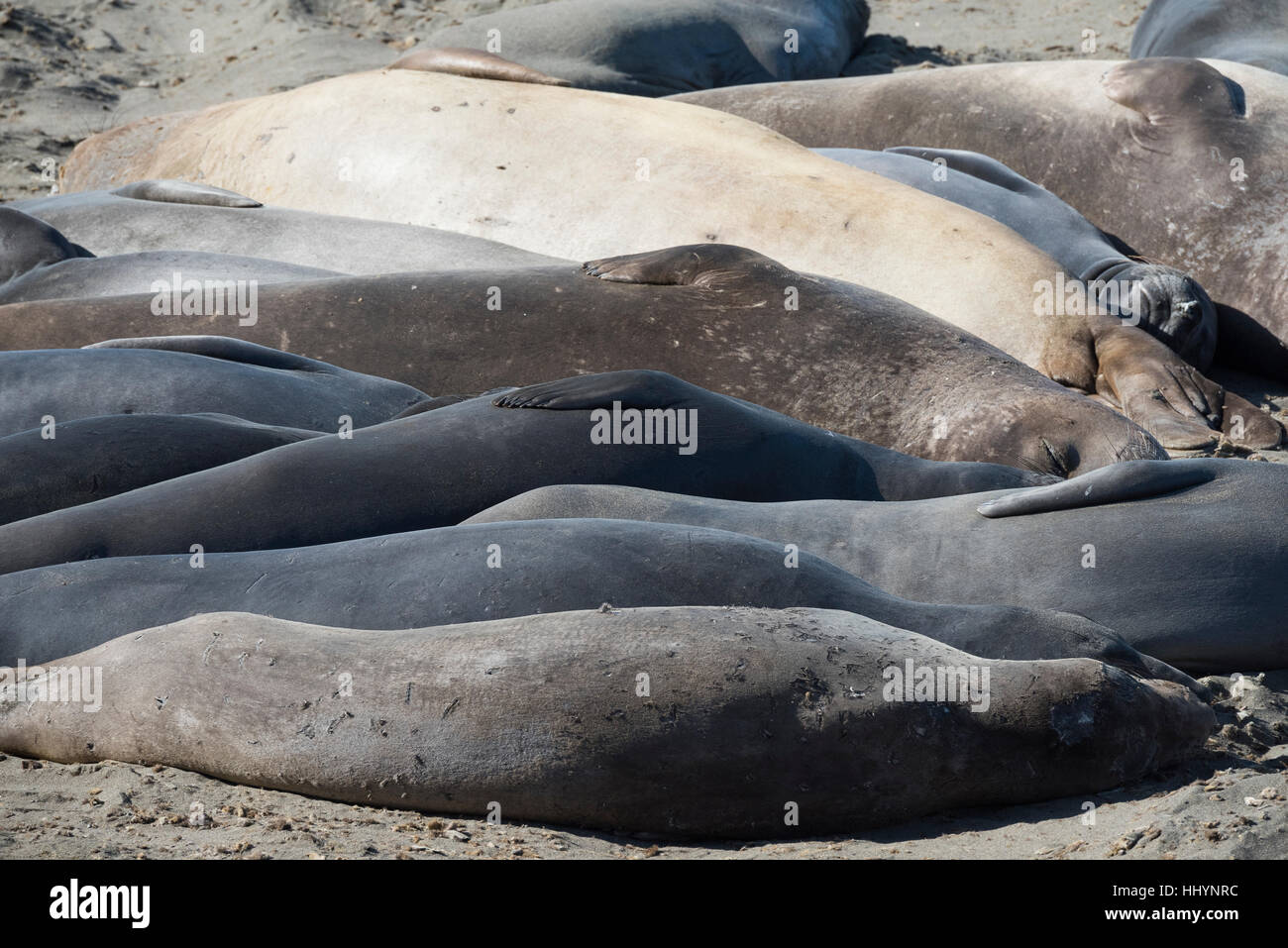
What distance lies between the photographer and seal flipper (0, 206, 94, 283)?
17.6ft

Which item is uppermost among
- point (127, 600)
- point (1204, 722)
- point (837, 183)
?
point (837, 183)

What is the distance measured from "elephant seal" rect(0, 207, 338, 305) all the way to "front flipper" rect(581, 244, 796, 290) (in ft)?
3.59

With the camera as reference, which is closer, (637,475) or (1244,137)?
(637,475)

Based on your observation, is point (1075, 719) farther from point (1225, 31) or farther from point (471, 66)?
point (1225, 31)

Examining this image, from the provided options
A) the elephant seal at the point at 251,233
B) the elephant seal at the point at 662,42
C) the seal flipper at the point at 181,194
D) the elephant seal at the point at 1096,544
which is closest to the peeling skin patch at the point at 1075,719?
the elephant seal at the point at 1096,544

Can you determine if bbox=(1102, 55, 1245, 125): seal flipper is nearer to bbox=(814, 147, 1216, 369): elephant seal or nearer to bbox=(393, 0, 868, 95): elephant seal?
bbox=(814, 147, 1216, 369): elephant seal

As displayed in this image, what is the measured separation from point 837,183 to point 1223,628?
295 centimetres

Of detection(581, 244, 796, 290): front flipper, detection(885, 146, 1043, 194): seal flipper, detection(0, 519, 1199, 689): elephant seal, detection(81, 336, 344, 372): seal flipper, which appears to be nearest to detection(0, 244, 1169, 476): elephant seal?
detection(581, 244, 796, 290): front flipper

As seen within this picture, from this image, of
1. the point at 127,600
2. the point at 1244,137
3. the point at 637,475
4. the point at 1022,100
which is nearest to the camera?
the point at 127,600

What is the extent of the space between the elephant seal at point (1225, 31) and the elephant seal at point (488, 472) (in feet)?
16.0

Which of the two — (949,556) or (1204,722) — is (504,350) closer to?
(949,556)
